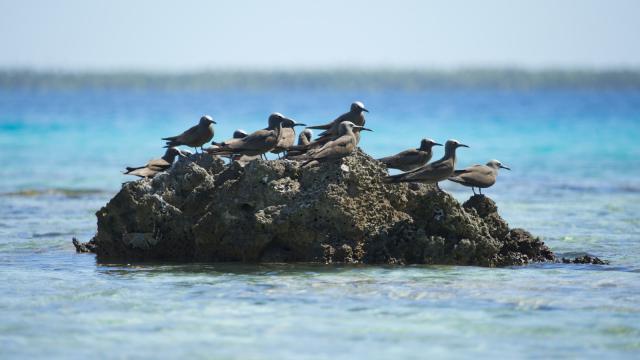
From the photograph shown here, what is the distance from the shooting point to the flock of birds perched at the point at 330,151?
13.1 m

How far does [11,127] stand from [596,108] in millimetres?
46340

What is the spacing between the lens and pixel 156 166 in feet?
51.2

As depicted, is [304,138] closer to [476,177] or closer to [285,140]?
[285,140]

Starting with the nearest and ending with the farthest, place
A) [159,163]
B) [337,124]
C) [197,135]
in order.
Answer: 1. [337,124]
2. [197,135]
3. [159,163]

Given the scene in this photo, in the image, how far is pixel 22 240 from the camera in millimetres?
16922

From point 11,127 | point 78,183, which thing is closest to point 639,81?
point 11,127

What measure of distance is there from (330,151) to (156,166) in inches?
138

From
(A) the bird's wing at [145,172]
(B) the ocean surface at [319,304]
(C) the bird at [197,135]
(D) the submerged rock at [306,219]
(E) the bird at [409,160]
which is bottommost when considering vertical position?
(B) the ocean surface at [319,304]

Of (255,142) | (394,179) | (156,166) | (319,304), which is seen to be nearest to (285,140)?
(255,142)

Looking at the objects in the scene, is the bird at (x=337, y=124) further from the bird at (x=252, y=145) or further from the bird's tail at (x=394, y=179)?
the bird's tail at (x=394, y=179)

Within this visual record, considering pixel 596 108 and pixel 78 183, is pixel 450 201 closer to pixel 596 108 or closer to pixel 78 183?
pixel 78 183

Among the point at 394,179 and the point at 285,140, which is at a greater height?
the point at 285,140

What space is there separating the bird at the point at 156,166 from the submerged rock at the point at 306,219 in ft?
4.35

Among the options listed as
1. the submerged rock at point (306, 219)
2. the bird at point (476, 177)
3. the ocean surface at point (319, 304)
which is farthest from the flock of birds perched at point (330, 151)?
the ocean surface at point (319, 304)
